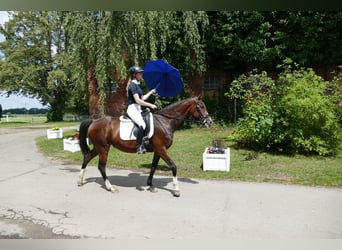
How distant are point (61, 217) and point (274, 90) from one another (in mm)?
8091

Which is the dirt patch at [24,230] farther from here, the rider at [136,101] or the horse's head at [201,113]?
the horse's head at [201,113]

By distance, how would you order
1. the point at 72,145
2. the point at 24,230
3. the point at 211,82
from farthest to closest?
the point at 211,82 < the point at 72,145 < the point at 24,230

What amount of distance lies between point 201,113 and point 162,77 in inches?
46.8

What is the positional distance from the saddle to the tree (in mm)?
30295

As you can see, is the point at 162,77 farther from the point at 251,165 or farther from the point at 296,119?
the point at 296,119

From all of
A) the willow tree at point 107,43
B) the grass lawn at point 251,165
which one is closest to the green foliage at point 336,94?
the grass lawn at point 251,165

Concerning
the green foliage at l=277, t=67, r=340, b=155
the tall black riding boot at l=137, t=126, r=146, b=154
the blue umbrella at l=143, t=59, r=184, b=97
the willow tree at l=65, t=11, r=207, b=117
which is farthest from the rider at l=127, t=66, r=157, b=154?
the willow tree at l=65, t=11, r=207, b=117

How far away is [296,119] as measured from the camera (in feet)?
29.8

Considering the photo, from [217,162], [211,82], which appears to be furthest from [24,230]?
[211,82]

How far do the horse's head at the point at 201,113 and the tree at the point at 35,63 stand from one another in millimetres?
30859

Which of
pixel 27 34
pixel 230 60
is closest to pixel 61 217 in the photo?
pixel 230 60

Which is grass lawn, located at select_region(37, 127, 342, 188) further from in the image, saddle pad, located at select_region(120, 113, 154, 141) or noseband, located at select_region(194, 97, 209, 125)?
saddle pad, located at select_region(120, 113, 154, 141)

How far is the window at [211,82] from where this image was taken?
Answer: 20.1 metres

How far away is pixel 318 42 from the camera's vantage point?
16984 millimetres
